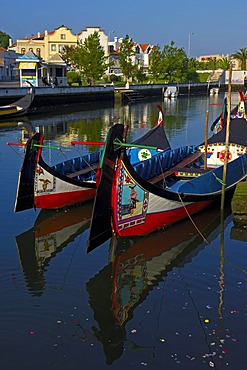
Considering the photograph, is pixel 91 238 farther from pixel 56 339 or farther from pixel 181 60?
pixel 181 60

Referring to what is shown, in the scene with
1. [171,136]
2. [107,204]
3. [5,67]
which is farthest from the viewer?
[5,67]

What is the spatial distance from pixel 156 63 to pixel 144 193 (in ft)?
278

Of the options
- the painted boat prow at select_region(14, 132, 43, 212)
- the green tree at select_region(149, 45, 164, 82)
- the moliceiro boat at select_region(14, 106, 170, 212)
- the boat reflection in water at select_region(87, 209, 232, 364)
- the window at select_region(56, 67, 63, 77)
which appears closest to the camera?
the boat reflection in water at select_region(87, 209, 232, 364)

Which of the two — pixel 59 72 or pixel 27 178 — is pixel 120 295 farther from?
pixel 59 72

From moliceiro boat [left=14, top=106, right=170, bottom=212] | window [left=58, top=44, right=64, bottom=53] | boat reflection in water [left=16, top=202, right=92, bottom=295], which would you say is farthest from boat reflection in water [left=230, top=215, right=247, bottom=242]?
window [left=58, top=44, right=64, bottom=53]

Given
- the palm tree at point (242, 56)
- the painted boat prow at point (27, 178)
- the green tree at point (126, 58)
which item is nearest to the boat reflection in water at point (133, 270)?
the painted boat prow at point (27, 178)

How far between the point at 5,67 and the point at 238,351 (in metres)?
73.8

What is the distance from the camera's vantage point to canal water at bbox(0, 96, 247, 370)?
7.96m

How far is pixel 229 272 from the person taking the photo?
1108cm

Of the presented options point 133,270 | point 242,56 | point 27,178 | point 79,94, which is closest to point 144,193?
point 133,270

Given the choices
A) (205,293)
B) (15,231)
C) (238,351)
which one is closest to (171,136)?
(15,231)

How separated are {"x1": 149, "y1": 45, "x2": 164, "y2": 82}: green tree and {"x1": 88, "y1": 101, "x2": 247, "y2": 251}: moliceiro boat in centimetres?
7877

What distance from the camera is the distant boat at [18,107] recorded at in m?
41.9

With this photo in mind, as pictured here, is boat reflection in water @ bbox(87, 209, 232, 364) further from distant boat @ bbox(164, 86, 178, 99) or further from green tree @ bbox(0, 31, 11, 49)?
green tree @ bbox(0, 31, 11, 49)
